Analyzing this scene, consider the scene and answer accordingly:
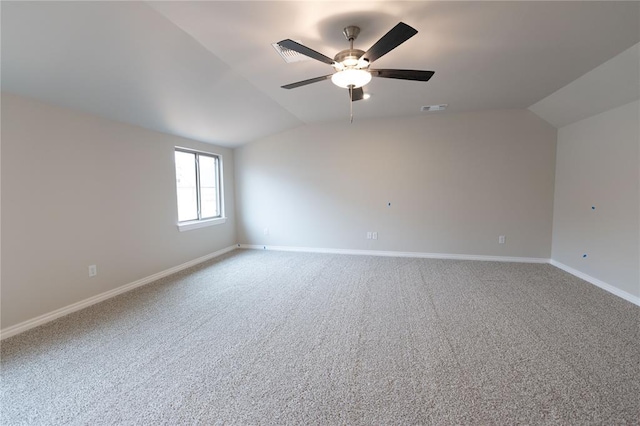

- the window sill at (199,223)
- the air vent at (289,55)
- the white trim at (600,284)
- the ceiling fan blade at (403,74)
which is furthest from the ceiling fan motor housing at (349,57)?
the white trim at (600,284)

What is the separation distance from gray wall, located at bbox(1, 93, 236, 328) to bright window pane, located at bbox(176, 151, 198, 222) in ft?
1.05

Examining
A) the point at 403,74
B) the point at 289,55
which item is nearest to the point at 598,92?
the point at 403,74

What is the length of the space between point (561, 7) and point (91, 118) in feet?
14.1

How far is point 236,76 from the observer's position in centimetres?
287

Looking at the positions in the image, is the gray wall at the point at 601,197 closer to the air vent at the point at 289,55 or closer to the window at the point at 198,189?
the air vent at the point at 289,55

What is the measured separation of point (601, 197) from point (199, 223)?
573 cm

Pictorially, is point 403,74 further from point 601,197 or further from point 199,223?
point 199,223

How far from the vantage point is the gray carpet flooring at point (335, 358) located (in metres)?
1.50

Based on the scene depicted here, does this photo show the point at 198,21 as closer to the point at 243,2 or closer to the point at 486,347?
the point at 243,2

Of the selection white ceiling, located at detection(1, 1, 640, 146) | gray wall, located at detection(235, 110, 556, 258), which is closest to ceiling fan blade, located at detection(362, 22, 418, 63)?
white ceiling, located at detection(1, 1, 640, 146)

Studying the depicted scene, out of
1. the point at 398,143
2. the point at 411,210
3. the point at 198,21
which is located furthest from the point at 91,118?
the point at 411,210

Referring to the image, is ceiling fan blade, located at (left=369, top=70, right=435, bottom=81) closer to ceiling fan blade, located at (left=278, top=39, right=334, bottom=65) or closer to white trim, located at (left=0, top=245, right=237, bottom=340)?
ceiling fan blade, located at (left=278, top=39, right=334, bottom=65)

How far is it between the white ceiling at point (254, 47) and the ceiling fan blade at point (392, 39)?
34cm

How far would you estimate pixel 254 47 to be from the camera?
7.65ft
